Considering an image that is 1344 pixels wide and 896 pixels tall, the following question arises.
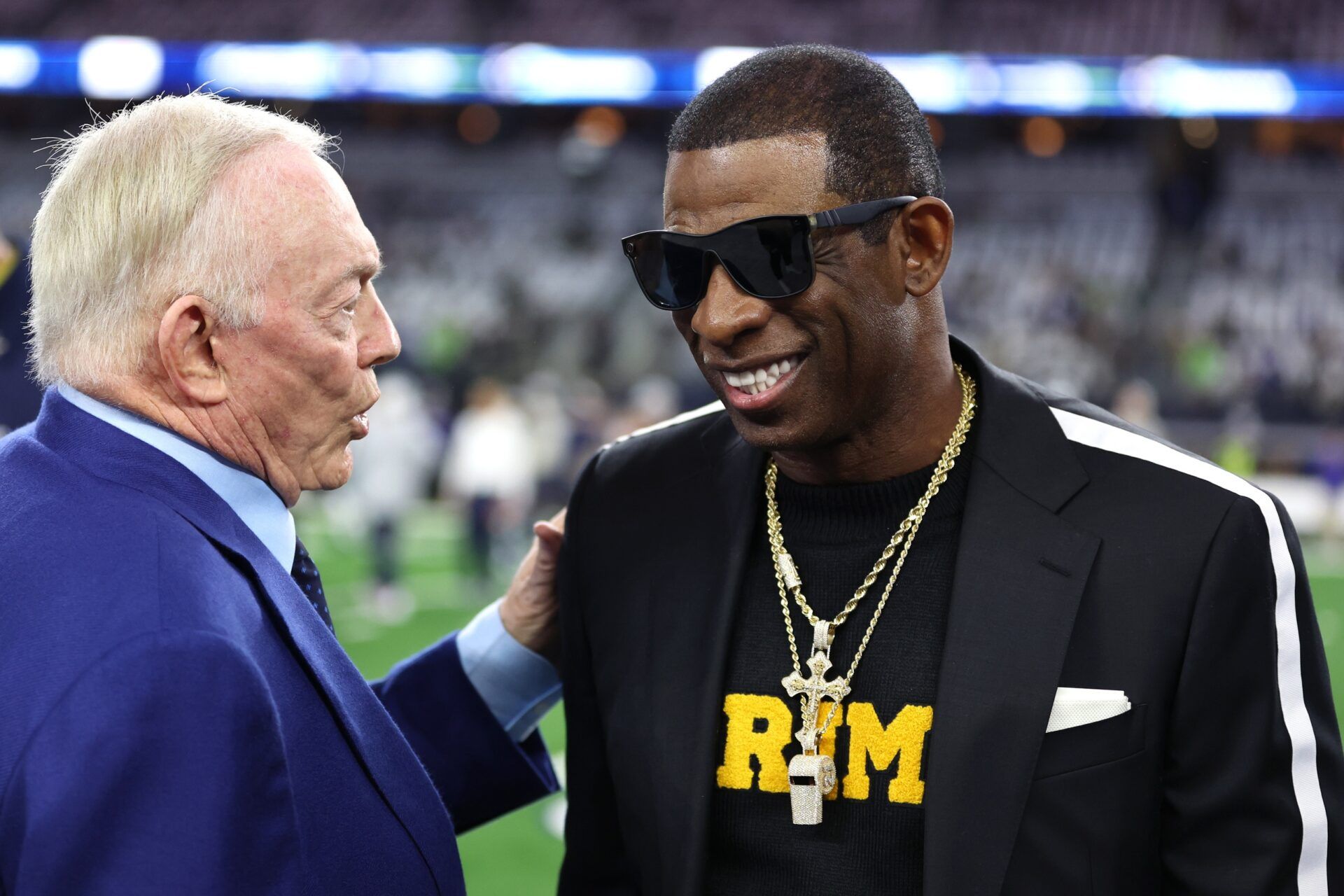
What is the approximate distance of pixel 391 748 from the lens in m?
1.79

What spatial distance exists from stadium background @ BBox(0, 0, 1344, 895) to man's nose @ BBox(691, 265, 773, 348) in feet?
35.1

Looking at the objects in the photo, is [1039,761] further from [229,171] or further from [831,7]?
[831,7]

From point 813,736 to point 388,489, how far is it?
9.82m

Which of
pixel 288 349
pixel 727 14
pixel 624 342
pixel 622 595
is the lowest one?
pixel 624 342

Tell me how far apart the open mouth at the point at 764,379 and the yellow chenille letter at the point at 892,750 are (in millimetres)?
450

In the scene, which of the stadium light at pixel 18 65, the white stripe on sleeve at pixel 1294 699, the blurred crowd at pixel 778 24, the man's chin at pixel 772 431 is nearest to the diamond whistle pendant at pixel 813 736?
the man's chin at pixel 772 431

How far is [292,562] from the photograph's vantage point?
184cm

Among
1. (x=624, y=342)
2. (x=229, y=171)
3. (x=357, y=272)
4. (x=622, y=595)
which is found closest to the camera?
(x=229, y=171)

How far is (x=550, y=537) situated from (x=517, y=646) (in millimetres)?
211

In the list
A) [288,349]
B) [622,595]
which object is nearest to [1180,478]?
[622,595]

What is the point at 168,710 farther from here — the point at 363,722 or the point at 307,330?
the point at 307,330

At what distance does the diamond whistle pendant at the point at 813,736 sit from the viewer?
1.80 meters

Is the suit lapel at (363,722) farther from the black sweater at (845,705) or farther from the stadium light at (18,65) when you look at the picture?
the stadium light at (18,65)

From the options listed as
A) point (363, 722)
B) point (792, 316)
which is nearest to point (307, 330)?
point (363, 722)
